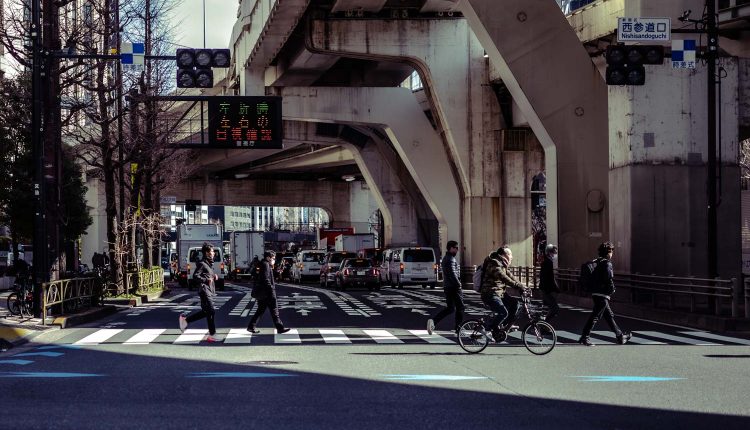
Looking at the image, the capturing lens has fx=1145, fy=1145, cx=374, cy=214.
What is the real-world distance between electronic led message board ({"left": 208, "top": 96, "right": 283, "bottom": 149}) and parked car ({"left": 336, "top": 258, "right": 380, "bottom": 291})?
12.2m

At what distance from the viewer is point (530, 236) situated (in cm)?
5391

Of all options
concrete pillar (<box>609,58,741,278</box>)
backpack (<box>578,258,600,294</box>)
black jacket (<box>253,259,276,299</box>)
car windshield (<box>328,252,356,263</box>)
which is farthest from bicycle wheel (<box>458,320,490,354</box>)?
car windshield (<box>328,252,356,263</box>)

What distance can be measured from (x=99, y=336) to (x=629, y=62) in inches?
498

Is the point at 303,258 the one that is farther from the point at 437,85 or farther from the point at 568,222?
the point at 568,222

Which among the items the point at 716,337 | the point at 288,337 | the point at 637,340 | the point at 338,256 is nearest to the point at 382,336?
the point at 288,337

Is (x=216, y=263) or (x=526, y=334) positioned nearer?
(x=526, y=334)

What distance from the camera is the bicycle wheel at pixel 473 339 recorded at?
17938 millimetres

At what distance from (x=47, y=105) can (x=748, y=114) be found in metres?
20.1

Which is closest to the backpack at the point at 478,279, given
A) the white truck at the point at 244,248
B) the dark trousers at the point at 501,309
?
the dark trousers at the point at 501,309

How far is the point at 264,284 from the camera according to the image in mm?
22094

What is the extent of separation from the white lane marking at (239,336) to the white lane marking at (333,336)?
56.4 inches

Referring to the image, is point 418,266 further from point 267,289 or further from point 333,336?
point 267,289

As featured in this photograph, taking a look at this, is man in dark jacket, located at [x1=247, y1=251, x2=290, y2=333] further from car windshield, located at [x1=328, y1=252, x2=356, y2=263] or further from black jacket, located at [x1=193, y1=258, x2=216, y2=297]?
car windshield, located at [x1=328, y1=252, x2=356, y2=263]

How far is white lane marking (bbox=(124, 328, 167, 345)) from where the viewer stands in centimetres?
2061
